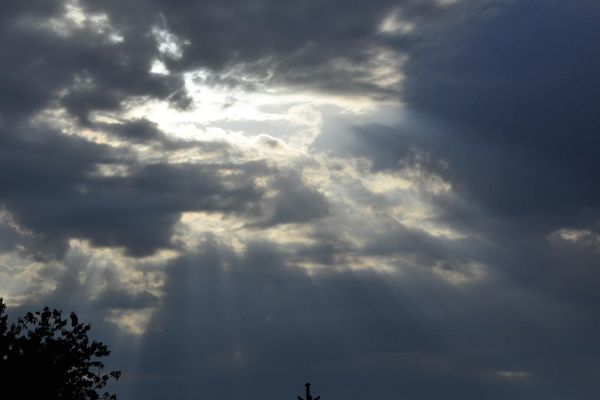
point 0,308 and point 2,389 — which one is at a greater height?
point 0,308

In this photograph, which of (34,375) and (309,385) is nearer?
(34,375)

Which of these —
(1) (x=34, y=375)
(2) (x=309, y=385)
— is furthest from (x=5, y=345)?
(2) (x=309, y=385)

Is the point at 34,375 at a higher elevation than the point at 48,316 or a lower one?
lower

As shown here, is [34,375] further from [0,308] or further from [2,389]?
[0,308]

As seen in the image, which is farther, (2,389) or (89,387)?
(89,387)

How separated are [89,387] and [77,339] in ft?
12.2

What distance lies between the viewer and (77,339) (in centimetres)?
6100

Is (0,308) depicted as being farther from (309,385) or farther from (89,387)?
(309,385)

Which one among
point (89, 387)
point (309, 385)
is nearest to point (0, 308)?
point (89, 387)

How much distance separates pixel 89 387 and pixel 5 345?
6821mm

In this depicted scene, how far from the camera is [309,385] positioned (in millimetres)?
62781

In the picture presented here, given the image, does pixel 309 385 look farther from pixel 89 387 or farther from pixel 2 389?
pixel 2 389

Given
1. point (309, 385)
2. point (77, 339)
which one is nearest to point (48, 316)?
point (77, 339)

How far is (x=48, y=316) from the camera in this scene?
61.3 m
